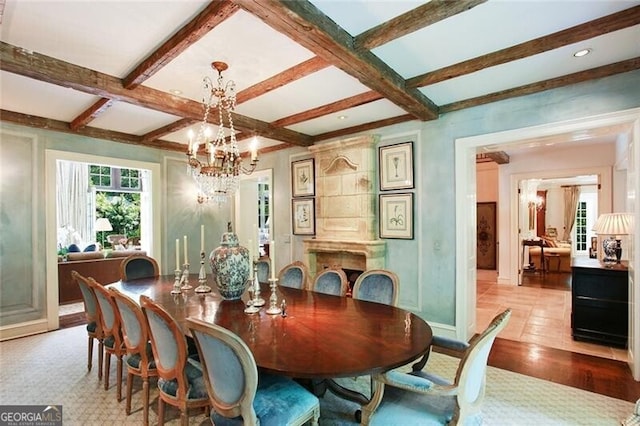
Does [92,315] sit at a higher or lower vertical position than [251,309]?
lower

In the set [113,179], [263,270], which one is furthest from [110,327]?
[113,179]

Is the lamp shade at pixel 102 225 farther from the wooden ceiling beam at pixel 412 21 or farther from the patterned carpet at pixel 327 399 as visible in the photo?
the wooden ceiling beam at pixel 412 21

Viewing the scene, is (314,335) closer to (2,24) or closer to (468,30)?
(468,30)

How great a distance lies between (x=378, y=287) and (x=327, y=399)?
3.14 ft

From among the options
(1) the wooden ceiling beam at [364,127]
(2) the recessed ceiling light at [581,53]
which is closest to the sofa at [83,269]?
(1) the wooden ceiling beam at [364,127]

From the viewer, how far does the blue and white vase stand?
2.49m

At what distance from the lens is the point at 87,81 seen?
264 cm

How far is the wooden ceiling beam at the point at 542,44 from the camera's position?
1985mm

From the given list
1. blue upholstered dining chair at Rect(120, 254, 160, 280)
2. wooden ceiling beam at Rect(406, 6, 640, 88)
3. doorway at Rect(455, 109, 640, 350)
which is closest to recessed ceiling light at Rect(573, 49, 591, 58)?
wooden ceiling beam at Rect(406, 6, 640, 88)

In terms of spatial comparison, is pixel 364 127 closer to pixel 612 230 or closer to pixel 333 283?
pixel 333 283

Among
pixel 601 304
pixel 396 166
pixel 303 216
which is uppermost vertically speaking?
pixel 396 166

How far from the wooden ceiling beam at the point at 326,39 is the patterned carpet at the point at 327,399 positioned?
2.50m

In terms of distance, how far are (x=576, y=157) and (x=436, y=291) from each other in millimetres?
4529

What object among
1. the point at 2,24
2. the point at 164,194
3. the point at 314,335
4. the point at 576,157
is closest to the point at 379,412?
the point at 314,335
